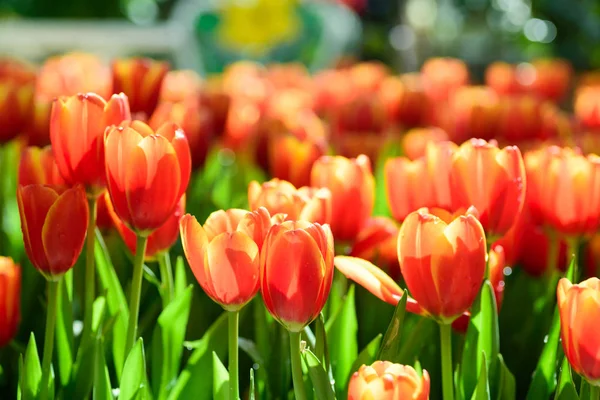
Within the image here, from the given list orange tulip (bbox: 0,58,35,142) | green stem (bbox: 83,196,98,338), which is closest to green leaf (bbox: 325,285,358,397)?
green stem (bbox: 83,196,98,338)

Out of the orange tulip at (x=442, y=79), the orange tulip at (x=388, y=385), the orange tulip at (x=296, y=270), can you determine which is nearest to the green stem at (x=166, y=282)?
the orange tulip at (x=296, y=270)

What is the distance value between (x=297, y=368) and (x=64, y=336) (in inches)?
12.0

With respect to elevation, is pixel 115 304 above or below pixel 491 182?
below

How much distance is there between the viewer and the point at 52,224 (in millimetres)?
743

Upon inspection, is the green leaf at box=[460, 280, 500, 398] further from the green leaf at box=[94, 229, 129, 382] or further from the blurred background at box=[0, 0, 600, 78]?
the blurred background at box=[0, 0, 600, 78]

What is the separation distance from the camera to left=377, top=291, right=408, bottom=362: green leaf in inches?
27.4

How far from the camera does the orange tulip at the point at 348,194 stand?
94 cm

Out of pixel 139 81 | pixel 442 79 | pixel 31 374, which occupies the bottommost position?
pixel 442 79

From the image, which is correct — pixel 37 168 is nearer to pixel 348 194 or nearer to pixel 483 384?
pixel 348 194

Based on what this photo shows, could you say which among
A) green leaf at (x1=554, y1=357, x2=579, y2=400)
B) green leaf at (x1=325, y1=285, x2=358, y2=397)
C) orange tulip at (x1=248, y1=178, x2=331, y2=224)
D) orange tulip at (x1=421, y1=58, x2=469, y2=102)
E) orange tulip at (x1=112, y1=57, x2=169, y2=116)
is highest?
orange tulip at (x1=248, y1=178, x2=331, y2=224)

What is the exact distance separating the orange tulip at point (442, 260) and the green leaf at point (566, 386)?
107mm

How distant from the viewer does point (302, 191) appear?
0.85m

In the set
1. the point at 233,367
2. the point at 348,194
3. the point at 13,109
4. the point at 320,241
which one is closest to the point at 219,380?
the point at 233,367

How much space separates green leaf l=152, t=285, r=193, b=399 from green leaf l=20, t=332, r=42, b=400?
11 cm
